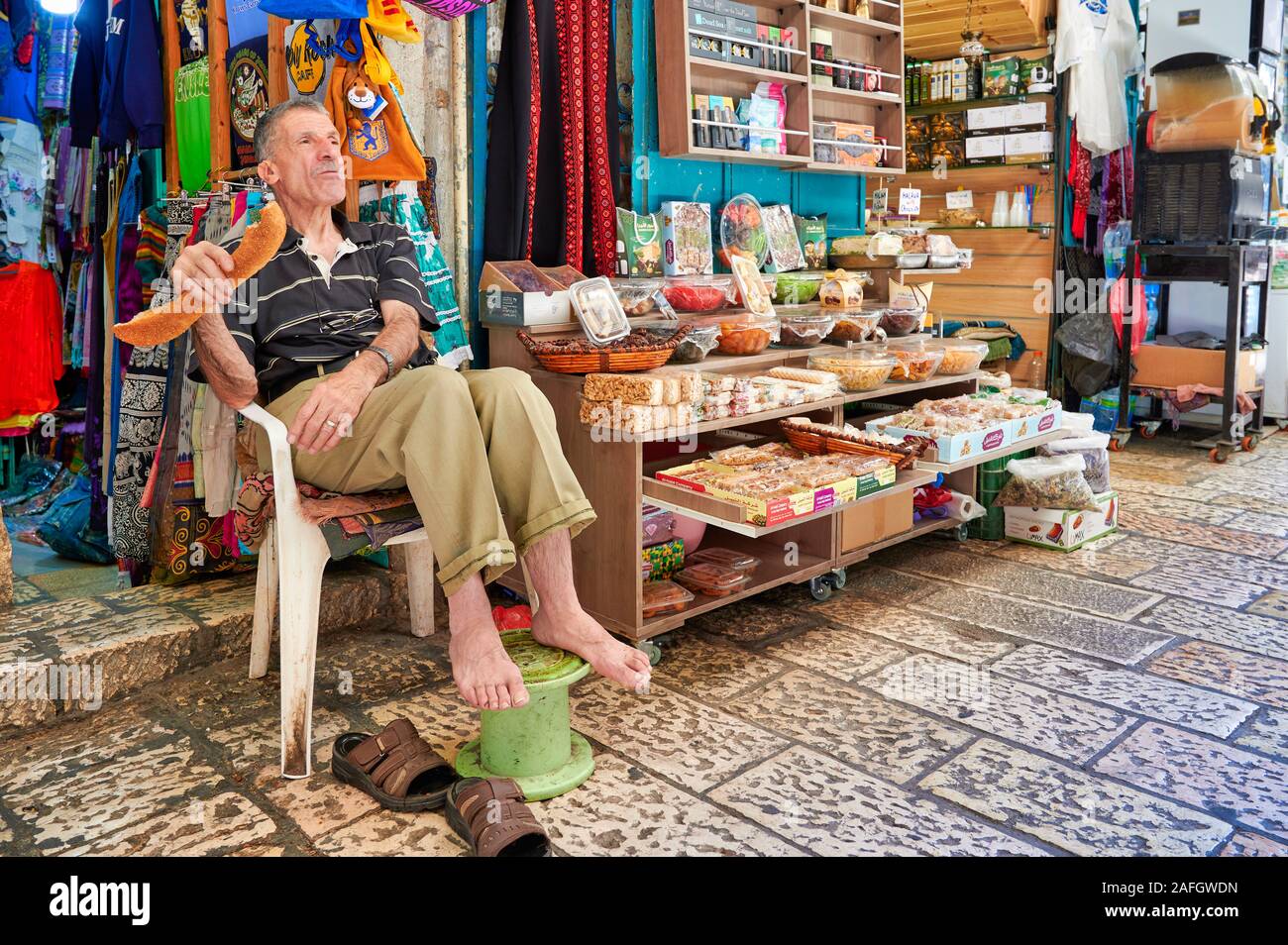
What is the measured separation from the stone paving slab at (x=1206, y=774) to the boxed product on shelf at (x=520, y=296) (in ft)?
6.87

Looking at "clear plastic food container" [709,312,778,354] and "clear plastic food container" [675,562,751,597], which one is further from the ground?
"clear plastic food container" [709,312,778,354]

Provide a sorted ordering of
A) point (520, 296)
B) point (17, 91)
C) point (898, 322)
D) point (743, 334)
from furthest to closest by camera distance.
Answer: point (17, 91), point (898, 322), point (743, 334), point (520, 296)

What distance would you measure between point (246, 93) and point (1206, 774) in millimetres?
3496

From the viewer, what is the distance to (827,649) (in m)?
3.29

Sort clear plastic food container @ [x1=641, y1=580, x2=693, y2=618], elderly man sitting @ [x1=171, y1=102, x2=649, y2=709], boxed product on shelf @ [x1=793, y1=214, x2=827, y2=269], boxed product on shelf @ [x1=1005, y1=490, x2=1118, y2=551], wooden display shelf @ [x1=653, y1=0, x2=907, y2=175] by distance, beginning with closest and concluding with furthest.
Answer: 1. elderly man sitting @ [x1=171, y1=102, x2=649, y2=709]
2. clear plastic food container @ [x1=641, y1=580, x2=693, y2=618]
3. wooden display shelf @ [x1=653, y1=0, x2=907, y2=175]
4. boxed product on shelf @ [x1=1005, y1=490, x2=1118, y2=551]
5. boxed product on shelf @ [x1=793, y1=214, x2=827, y2=269]

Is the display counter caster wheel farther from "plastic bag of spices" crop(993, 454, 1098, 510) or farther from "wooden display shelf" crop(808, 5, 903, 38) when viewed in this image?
"wooden display shelf" crop(808, 5, 903, 38)

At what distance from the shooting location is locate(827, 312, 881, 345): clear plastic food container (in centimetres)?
421

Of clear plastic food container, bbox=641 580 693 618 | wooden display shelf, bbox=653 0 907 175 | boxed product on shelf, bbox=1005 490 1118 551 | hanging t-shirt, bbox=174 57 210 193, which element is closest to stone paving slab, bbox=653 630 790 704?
clear plastic food container, bbox=641 580 693 618

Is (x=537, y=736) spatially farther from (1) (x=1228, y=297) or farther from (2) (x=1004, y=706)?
(1) (x=1228, y=297)

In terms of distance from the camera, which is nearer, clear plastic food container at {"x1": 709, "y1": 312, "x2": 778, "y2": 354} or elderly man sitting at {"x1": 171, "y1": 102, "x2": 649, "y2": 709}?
elderly man sitting at {"x1": 171, "y1": 102, "x2": 649, "y2": 709}

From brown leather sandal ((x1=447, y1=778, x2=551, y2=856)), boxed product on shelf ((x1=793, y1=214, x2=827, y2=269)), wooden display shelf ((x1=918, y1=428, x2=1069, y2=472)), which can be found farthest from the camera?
boxed product on shelf ((x1=793, y1=214, x2=827, y2=269))

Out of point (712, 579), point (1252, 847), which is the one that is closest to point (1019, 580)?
point (712, 579)

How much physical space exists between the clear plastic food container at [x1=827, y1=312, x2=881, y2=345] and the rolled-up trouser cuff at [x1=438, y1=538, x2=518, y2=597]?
236 centimetres

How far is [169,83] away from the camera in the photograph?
12.4 feet
